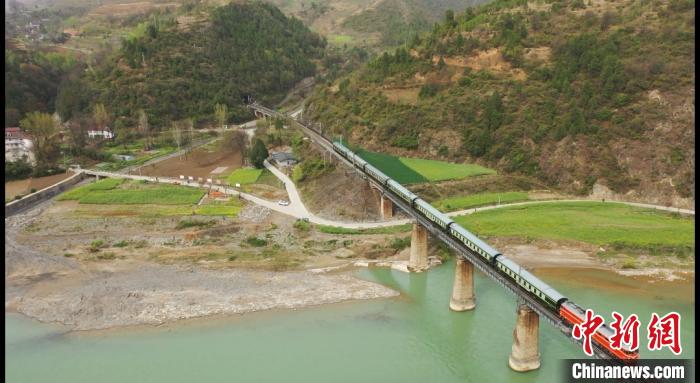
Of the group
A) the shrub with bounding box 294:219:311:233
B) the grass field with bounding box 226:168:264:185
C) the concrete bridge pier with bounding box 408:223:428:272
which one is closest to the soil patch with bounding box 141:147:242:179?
the grass field with bounding box 226:168:264:185

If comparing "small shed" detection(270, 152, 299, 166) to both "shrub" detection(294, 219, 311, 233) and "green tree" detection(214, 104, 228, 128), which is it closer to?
"shrub" detection(294, 219, 311, 233)

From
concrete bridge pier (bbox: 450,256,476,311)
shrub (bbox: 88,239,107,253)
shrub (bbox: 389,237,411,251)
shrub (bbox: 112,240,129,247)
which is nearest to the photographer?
concrete bridge pier (bbox: 450,256,476,311)

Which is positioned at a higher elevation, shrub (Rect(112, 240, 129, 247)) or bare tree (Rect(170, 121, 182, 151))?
bare tree (Rect(170, 121, 182, 151))

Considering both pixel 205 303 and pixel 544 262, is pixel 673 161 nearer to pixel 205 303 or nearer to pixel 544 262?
pixel 544 262

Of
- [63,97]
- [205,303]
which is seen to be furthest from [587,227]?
[63,97]

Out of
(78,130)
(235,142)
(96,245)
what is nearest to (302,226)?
(96,245)

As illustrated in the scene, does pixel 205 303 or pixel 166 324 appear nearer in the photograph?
pixel 166 324

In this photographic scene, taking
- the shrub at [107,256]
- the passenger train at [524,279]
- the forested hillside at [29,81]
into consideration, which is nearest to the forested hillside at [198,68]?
the forested hillside at [29,81]
